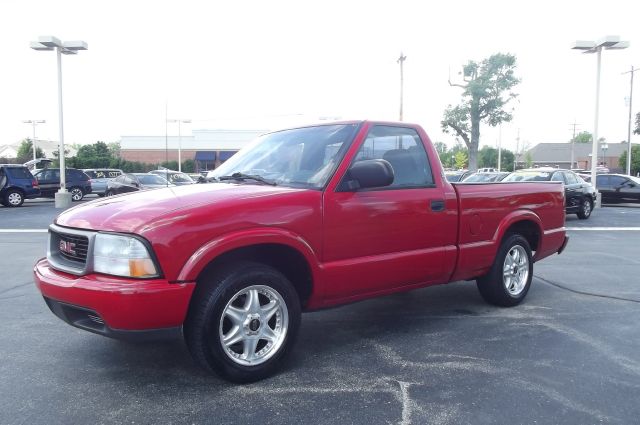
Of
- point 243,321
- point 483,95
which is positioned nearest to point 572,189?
point 243,321

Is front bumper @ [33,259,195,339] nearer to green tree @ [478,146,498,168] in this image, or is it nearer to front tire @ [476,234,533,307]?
front tire @ [476,234,533,307]

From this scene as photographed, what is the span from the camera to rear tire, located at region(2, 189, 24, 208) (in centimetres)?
2062

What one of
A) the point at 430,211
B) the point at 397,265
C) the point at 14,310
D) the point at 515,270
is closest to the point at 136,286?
the point at 397,265

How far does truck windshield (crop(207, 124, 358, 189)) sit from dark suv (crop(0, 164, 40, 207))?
64.6 ft

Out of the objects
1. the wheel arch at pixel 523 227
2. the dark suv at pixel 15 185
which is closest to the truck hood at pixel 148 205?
the wheel arch at pixel 523 227

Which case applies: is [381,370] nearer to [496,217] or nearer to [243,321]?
[243,321]

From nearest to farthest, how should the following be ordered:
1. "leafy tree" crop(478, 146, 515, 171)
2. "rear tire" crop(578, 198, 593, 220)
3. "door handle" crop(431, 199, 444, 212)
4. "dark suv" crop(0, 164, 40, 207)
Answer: "door handle" crop(431, 199, 444, 212)
"rear tire" crop(578, 198, 593, 220)
"dark suv" crop(0, 164, 40, 207)
"leafy tree" crop(478, 146, 515, 171)

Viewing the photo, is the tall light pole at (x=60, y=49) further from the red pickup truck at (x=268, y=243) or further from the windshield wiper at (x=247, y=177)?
Result: the windshield wiper at (x=247, y=177)

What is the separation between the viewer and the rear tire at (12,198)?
20.6m

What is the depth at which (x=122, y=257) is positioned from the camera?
3.11 meters

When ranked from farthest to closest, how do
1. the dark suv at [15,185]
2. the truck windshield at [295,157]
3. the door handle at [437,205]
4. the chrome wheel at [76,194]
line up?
the chrome wheel at [76,194] → the dark suv at [15,185] → the door handle at [437,205] → the truck windshield at [295,157]

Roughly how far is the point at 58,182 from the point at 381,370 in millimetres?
23574

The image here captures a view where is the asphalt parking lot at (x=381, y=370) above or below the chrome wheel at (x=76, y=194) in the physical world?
below

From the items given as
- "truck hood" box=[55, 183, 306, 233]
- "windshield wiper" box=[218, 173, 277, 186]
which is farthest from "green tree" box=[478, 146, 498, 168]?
"truck hood" box=[55, 183, 306, 233]
